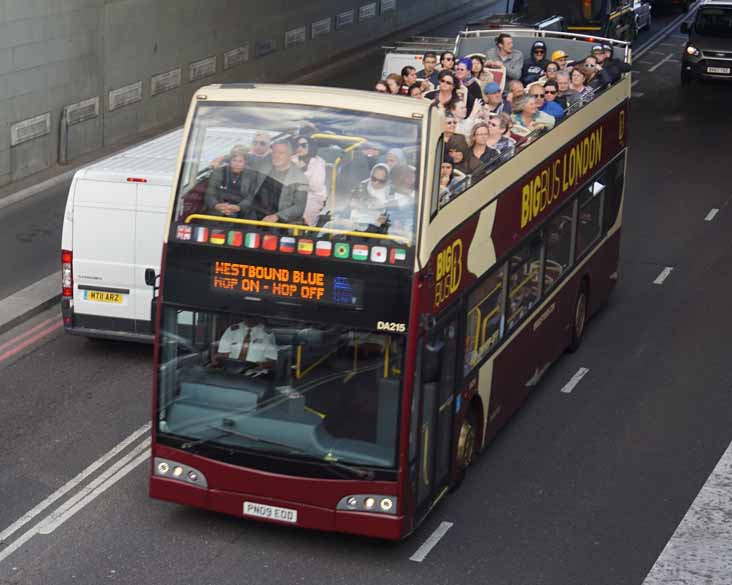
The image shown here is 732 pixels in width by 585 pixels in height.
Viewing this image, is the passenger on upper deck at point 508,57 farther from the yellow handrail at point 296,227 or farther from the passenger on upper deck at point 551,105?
the yellow handrail at point 296,227

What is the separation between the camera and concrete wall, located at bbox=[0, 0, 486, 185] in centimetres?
2388

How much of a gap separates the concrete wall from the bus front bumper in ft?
39.6

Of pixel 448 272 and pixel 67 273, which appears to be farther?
pixel 67 273

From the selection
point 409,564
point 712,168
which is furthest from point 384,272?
point 712,168

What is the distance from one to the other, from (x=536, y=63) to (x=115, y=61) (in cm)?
863

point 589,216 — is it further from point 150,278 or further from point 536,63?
point 150,278

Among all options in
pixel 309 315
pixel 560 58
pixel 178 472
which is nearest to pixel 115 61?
pixel 560 58

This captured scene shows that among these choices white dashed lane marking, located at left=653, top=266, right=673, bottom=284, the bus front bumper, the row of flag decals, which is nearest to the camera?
the row of flag decals

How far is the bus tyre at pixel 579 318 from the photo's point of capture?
18359mm

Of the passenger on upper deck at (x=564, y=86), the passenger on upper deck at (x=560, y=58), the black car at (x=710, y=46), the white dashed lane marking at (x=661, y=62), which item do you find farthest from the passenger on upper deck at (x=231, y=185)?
the white dashed lane marking at (x=661, y=62)

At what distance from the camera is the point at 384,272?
11891 mm

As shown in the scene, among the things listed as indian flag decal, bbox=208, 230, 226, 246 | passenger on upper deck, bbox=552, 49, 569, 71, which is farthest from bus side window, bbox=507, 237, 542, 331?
passenger on upper deck, bbox=552, 49, 569, 71

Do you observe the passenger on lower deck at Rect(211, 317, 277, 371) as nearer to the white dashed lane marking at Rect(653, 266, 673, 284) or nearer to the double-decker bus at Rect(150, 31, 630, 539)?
the double-decker bus at Rect(150, 31, 630, 539)

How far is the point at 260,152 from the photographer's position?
12328 mm
